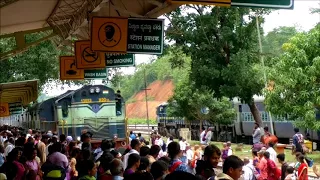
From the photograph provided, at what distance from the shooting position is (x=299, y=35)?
20.3 m

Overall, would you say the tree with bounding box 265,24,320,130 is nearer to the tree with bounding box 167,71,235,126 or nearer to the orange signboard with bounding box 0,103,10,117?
the orange signboard with bounding box 0,103,10,117

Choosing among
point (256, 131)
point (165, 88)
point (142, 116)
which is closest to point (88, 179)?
point (256, 131)

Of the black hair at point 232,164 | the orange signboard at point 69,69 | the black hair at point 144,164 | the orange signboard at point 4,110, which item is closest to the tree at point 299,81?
the orange signboard at point 69,69

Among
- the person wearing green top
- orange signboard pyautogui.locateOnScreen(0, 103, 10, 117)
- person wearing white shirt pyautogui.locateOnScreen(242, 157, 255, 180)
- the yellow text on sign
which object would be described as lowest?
person wearing white shirt pyautogui.locateOnScreen(242, 157, 255, 180)

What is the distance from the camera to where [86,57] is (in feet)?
50.4

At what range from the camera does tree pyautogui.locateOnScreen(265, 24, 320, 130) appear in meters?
19.4

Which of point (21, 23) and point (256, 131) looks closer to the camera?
point (21, 23)

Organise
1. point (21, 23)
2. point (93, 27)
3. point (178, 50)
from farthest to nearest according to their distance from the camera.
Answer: point (178, 50)
point (21, 23)
point (93, 27)

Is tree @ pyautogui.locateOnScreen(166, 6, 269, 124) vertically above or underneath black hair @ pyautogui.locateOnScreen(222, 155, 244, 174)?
above

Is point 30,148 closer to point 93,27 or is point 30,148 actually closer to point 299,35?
point 93,27

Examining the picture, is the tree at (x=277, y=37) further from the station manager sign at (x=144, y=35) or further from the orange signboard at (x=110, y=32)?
the orange signboard at (x=110, y=32)

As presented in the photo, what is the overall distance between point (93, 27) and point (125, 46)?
2.58ft

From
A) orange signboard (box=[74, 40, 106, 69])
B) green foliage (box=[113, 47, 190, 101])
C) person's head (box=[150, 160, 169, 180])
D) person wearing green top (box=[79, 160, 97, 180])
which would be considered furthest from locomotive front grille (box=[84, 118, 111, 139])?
green foliage (box=[113, 47, 190, 101])

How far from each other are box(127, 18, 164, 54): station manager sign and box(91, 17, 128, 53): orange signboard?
13cm
